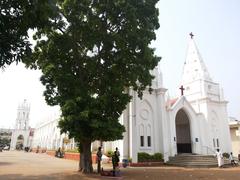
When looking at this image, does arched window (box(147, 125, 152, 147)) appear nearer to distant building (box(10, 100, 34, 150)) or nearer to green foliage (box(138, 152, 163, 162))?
green foliage (box(138, 152, 163, 162))

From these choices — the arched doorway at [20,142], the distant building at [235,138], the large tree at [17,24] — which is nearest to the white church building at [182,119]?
the distant building at [235,138]

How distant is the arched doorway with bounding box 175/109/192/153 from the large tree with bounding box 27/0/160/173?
15773mm

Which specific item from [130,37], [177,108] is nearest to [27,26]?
[130,37]

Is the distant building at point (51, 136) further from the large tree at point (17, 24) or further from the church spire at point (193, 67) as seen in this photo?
the large tree at point (17, 24)

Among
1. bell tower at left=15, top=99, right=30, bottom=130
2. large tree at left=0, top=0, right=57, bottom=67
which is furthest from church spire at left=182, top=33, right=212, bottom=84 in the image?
bell tower at left=15, top=99, right=30, bottom=130

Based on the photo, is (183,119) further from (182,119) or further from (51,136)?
(51,136)

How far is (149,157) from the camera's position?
22641mm

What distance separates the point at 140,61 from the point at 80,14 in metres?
4.65

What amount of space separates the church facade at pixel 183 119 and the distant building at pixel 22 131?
64.8 metres

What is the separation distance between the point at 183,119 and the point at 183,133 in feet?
6.18

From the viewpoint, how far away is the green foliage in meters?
22.1

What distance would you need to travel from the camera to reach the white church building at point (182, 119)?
2302cm

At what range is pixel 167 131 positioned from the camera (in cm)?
2484

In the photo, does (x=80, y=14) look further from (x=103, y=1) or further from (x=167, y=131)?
(x=167, y=131)
